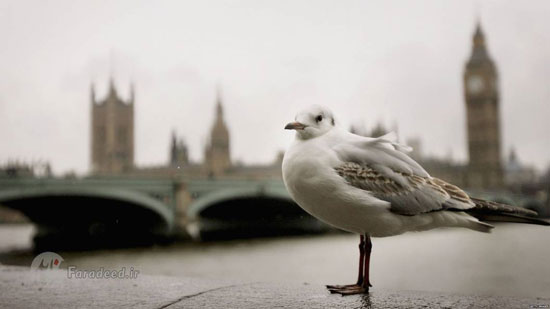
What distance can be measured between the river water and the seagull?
6.43 meters

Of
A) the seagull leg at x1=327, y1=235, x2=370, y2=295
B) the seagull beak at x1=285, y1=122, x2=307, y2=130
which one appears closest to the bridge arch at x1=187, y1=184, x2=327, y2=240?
the seagull leg at x1=327, y1=235, x2=370, y2=295

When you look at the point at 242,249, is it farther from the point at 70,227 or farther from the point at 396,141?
the point at 396,141

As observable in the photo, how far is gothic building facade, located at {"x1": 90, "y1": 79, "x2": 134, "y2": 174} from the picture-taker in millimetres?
49938

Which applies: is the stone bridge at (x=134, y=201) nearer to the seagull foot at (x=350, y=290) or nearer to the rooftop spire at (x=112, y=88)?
the seagull foot at (x=350, y=290)

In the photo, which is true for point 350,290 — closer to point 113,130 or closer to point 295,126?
point 295,126

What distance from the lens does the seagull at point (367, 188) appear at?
4.09ft

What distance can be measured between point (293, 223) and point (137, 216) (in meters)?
7.31

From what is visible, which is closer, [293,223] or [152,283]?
[152,283]

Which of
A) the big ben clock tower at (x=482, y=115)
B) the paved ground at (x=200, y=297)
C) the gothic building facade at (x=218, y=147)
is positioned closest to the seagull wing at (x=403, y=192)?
the paved ground at (x=200, y=297)

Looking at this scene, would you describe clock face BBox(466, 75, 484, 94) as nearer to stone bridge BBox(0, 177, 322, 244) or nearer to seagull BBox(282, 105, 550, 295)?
stone bridge BBox(0, 177, 322, 244)

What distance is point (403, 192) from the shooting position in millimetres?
1306

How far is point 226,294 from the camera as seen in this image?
5.12 ft

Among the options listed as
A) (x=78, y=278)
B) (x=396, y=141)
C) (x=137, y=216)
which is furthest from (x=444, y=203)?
(x=137, y=216)

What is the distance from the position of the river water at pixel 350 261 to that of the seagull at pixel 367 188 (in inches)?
253
